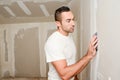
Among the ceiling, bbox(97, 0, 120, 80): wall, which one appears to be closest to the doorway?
the ceiling

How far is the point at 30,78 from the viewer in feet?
12.4

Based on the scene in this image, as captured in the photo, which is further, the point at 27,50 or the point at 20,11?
the point at 27,50

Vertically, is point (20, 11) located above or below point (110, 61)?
above

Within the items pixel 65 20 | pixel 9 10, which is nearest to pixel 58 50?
pixel 65 20

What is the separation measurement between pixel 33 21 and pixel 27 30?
197mm

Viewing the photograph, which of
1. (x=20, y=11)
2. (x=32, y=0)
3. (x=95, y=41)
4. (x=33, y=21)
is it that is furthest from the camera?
(x=33, y=21)

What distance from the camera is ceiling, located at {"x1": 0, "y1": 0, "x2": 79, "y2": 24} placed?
3.25 metres

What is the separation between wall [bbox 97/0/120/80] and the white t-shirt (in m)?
0.29

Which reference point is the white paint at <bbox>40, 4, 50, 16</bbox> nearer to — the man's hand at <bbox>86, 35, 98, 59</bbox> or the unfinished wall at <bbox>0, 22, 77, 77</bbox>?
the unfinished wall at <bbox>0, 22, 77, 77</bbox>

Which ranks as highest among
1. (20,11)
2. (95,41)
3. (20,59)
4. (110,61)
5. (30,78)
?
(20,11)

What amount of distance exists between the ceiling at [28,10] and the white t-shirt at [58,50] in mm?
1444

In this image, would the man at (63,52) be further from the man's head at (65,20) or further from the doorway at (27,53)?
the doorway at (27,53)

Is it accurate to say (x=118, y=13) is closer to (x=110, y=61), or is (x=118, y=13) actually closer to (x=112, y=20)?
(x=112, y=20)

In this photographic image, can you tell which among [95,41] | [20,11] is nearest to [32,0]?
[20,11]
